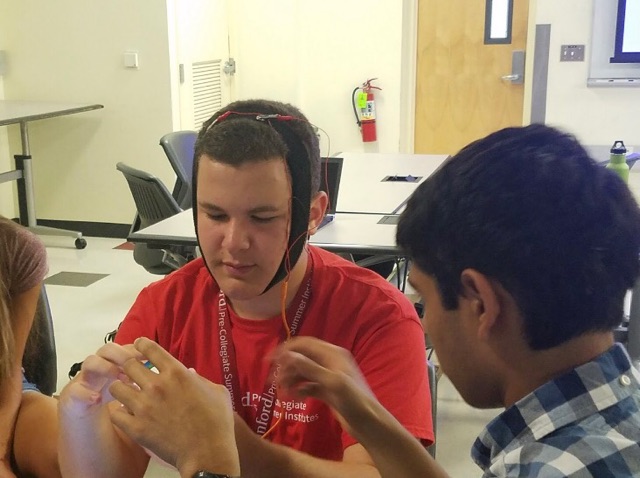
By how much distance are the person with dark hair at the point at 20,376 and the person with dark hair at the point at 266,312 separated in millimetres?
216

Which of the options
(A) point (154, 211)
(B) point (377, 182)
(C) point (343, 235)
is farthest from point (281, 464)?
(B) point (377, 182)

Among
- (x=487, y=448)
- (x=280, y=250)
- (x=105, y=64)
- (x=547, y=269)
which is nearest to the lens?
(x=547, y=269)

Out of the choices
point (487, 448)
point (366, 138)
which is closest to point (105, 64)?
point (366, 138)

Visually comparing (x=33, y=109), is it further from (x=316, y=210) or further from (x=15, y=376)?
(x=316, y=210)

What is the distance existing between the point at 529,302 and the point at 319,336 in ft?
1.79

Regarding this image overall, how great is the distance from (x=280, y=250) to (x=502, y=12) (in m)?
5.05

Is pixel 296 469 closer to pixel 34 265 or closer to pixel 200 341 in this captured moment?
pixel 200 341

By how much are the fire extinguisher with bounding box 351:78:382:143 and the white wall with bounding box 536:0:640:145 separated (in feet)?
4.11

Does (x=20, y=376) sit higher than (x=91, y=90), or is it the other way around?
(x=91, y=90)

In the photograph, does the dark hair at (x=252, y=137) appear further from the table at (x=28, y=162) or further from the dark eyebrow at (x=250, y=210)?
the table at (x=28, y=162)

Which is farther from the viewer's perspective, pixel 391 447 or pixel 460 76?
pixel 460 76

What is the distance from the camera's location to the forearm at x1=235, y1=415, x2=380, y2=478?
1158 mm

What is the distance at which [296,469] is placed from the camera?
1188 mm

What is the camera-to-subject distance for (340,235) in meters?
2.72
